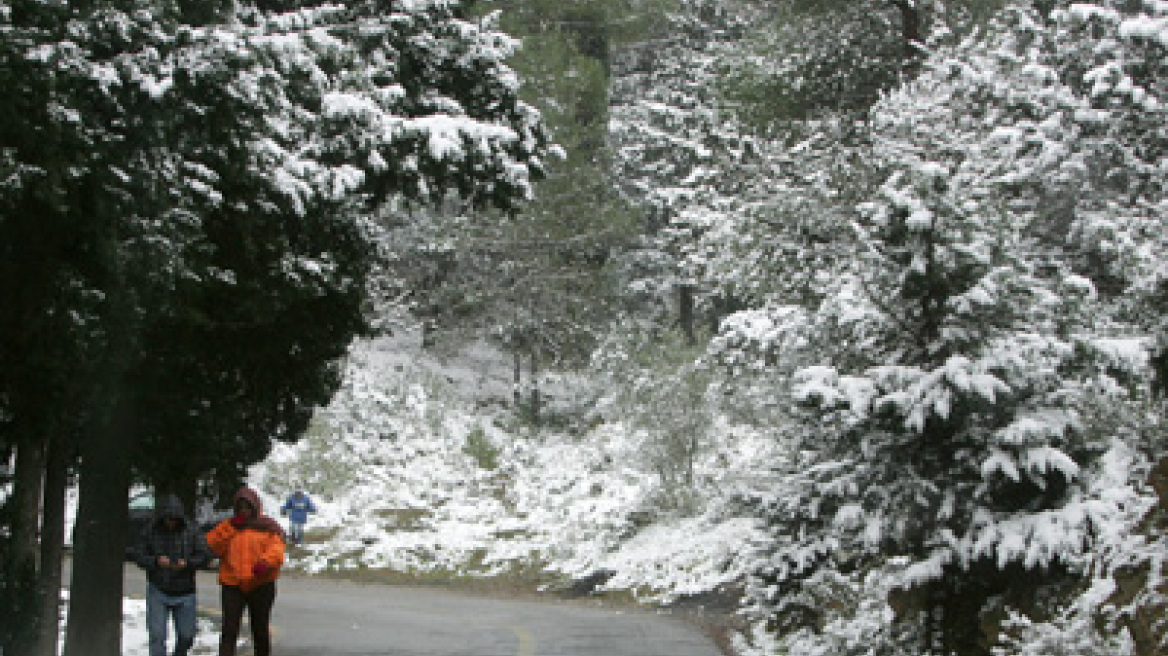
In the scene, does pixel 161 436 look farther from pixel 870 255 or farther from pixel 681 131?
pixel 681 131

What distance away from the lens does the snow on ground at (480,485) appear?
23.4m

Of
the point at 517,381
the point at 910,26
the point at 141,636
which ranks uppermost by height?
the point at 910,26

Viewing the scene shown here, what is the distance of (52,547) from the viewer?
11.0m

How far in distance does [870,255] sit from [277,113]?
193 inches

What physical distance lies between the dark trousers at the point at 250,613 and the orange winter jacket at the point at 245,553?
94mm

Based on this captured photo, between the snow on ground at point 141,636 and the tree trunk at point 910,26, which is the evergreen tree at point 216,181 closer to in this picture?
the snow on ground at point 141,636

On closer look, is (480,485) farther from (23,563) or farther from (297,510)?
(23,563)

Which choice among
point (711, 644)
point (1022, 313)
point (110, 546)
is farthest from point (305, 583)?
point (1022, 313)

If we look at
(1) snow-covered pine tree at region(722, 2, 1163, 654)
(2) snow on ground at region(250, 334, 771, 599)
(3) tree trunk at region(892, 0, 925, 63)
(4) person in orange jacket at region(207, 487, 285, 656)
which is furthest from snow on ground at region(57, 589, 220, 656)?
(3) tree trunk at region(892, 0, 925, 63)

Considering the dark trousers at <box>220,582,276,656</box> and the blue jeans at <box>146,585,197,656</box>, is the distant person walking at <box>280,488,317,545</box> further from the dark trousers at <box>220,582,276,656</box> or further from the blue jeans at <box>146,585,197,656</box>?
the dark trousers at <box>220,582,276,656</box>

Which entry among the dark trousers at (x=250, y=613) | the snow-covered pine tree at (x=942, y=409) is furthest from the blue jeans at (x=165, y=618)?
the snow-covered pine tree at (x=942, y=409)

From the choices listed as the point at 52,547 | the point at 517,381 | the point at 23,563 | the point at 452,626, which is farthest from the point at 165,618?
the point at 517,381

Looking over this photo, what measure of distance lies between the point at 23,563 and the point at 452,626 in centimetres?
696

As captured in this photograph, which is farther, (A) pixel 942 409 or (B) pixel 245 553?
(B) pixel 245 553
